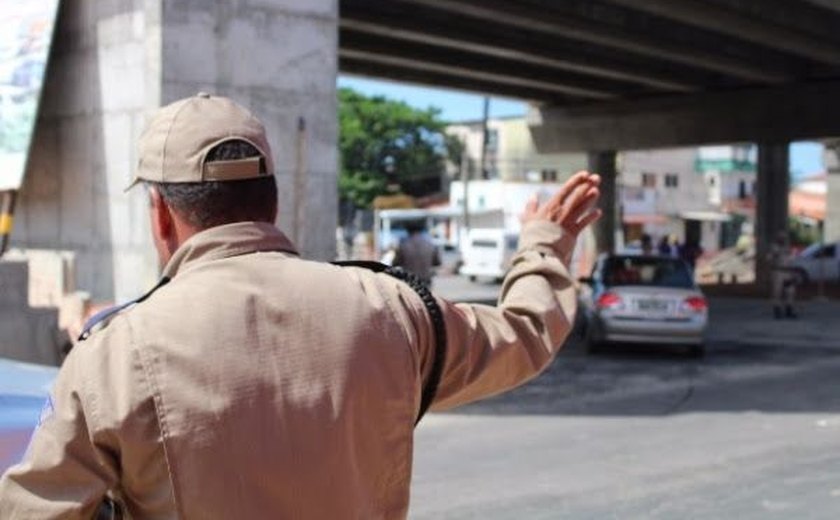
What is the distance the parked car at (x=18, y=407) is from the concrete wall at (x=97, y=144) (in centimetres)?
625

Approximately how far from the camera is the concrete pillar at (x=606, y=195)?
38.5 m

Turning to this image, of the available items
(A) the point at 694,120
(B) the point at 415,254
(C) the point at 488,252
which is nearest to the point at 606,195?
(C) the point at 488,252

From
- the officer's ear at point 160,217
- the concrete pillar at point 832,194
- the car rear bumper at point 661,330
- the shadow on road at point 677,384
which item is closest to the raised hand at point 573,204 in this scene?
the officer's ear at point 160,217

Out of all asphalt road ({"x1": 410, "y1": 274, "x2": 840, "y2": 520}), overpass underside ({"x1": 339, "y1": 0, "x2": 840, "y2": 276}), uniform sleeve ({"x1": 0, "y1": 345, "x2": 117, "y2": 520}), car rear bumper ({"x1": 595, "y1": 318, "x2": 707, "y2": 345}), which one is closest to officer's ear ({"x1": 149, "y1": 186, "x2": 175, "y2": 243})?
uniform sleeve ({"x1": 0, "y1": 345, "x2": 117, "y2": 520})

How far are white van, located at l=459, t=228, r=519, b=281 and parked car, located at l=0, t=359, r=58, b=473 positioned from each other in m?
31.4

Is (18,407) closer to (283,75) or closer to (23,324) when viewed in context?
(23,324)

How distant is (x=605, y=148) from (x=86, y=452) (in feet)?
116

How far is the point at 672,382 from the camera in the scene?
13.2 meters

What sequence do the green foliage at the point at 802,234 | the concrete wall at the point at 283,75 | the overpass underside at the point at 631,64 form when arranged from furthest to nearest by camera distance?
the green foliage at the point at 802,234
the overpass underside at the point at 631,64
the concrete wall at the point at 283,75

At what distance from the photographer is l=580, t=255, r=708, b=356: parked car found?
15453mm

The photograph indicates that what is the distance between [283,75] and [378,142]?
61.9 meters

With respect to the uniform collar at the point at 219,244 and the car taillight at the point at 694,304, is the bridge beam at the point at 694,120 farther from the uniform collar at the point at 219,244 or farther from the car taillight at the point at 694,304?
the uniform collar at the point at 219,244

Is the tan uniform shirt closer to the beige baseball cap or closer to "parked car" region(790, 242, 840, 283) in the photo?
the beige baseball cap

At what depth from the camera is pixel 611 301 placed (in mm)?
15625
